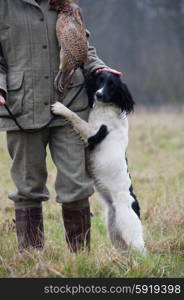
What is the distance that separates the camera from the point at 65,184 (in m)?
4.34

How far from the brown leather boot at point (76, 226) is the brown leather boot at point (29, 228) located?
19 cm

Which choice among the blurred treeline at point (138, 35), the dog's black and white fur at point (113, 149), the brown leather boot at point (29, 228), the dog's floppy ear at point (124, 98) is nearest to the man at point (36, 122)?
the brown leather boot at point (29, 228)

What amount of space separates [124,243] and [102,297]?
85 cm

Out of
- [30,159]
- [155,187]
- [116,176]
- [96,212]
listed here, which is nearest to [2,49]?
[30,159]

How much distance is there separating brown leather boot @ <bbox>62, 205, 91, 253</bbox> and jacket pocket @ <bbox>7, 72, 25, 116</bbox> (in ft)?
2.54

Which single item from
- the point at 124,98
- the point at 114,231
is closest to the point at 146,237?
the point at 114,231

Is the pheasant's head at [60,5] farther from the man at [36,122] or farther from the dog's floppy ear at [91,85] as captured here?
the dog's floppy ear at [91,85]

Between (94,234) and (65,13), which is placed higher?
(65,13)

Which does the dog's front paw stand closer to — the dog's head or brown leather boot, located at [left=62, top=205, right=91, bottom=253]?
the dog's head

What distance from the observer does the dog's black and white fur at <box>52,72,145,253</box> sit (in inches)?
177

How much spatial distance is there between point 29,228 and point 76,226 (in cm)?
33

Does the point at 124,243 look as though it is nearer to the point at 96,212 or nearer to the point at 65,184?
the point at 65,184

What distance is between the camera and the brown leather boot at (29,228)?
14.6ft

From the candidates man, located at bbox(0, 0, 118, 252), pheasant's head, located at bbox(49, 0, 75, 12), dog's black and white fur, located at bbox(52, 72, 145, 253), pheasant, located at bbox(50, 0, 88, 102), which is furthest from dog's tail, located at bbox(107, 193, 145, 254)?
pheasant's head, located at bbox(49, 0, 75, 12)
